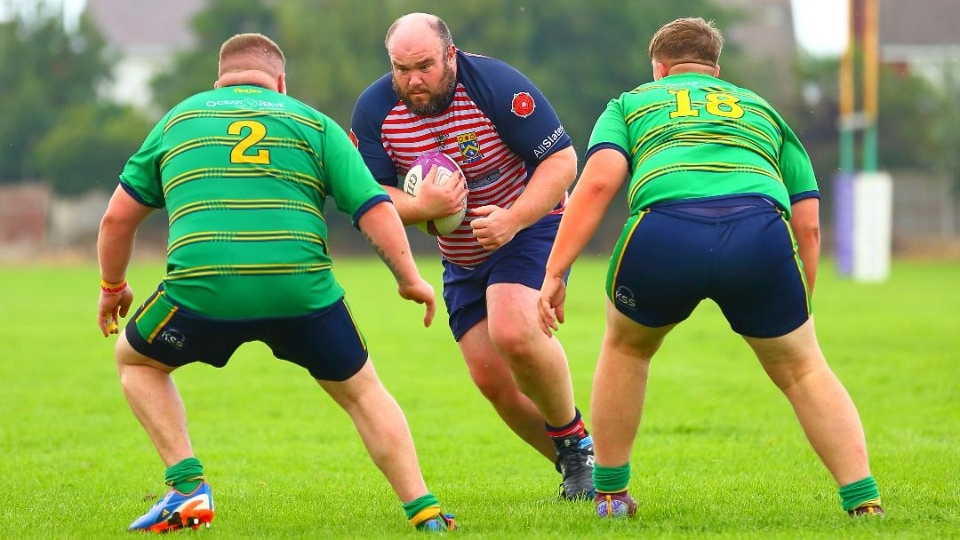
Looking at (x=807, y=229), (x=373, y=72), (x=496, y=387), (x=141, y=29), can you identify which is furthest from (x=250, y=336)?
(x=141, y=29)

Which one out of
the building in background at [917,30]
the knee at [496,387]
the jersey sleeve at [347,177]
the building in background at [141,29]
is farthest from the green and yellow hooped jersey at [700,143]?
the building in background at [141,29]

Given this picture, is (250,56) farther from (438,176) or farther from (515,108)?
(515,108)

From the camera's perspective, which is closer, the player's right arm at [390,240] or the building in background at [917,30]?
the player's right arm at [390,240]

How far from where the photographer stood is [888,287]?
2755cm

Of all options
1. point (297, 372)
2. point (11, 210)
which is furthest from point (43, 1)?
point (297, 372)

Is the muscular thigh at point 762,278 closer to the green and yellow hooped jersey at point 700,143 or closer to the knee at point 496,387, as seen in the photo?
the green and yellow hooped jersey at point 700,143

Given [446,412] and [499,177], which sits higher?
[499,177]

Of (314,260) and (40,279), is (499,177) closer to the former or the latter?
(314,260)

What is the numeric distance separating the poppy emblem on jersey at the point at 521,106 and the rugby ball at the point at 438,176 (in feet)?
1.22

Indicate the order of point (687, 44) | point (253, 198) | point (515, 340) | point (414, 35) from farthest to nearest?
point (515, 340)
point (414, 35)
point (687, 44)
point (253, 198)

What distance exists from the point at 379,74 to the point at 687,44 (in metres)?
41.7

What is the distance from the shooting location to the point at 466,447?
8336 millimetres

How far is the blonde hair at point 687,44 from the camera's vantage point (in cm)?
539

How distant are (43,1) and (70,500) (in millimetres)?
47642
